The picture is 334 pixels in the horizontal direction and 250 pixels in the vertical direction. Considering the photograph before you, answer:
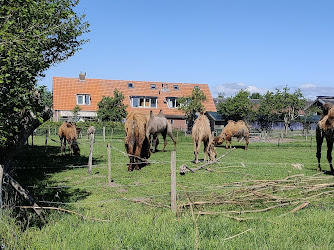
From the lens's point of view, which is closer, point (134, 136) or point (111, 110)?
point (134, 136)

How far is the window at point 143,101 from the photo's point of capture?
52.8m

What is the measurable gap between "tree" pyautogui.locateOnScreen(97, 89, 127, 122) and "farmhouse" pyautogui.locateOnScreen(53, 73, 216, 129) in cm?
466

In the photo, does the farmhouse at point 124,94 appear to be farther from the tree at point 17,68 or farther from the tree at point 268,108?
the tree at point 17,68

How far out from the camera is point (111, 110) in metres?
44.6

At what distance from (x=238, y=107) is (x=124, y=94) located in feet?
58.7

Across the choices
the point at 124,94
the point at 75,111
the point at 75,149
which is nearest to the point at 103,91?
the point at 124,94

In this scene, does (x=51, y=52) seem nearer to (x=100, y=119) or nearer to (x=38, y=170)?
(x=38, y=170)

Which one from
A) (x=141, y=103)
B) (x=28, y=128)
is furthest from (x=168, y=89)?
(x=28, y=128)

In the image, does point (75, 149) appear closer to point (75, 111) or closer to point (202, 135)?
point (202, 135)

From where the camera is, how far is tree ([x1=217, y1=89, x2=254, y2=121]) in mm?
50316

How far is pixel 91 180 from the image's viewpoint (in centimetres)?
1123

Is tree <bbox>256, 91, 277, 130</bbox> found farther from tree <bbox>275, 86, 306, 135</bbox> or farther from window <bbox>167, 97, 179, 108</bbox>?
window <bbox>167, 97, 179, 108</bbox>

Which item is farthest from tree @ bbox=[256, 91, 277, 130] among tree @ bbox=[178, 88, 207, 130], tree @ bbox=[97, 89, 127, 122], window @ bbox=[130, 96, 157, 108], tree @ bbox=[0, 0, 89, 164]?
tree @ bbox=[0, 0, 89, 164]

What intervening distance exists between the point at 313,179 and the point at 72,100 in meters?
46.2
